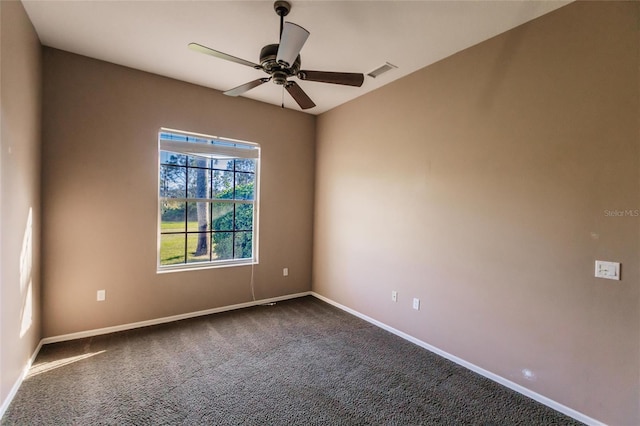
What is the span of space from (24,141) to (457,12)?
347 centimetres

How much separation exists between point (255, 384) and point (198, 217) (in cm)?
222

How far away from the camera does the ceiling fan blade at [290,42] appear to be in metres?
→ 1.62

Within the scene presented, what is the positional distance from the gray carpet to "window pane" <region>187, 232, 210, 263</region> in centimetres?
87

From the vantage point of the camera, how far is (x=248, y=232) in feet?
13.8

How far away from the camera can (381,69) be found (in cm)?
311

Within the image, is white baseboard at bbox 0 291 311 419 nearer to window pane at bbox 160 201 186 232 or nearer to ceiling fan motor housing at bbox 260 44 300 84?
window pane at bbox 160 201 186 232

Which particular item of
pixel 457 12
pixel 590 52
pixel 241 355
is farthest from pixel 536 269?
pixel 241 355

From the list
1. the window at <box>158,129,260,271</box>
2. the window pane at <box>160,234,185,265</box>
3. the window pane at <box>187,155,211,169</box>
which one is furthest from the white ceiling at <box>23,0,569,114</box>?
the window pane at <box>160,234,185,265</box>

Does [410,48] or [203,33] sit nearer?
[203,33]

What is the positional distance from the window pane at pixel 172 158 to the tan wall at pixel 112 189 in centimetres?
14

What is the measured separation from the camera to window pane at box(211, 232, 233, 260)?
3943mm

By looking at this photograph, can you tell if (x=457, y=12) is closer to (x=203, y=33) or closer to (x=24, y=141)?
(x=203, y=33)

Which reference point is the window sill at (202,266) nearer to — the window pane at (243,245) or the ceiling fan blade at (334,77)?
the window pane at (243,245)

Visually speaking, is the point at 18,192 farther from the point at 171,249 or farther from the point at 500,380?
the point at 500,380
